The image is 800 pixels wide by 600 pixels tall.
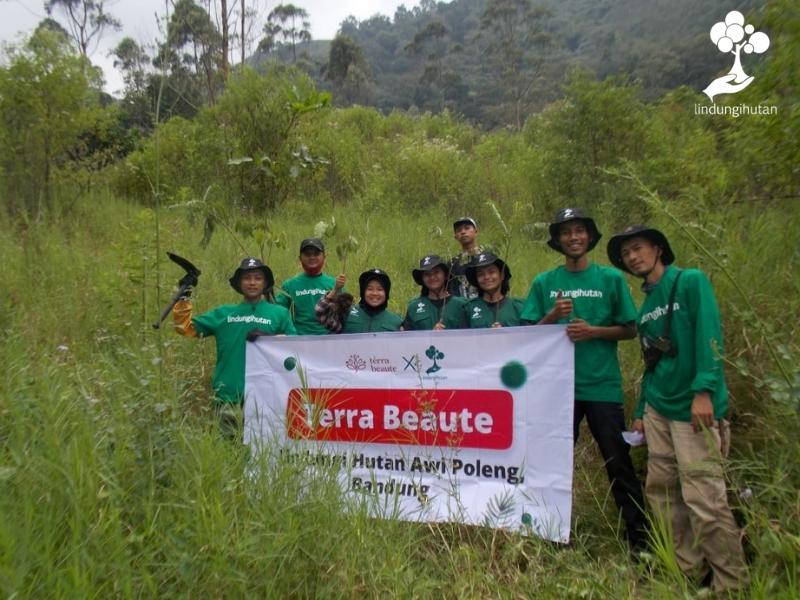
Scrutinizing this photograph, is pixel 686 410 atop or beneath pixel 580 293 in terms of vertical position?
beneath

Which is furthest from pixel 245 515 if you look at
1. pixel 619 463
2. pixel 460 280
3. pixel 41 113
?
pixel 41 113

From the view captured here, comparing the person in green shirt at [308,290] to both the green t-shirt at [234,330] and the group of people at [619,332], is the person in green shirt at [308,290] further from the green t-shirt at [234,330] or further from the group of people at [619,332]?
the green t-shirt at [234,330]

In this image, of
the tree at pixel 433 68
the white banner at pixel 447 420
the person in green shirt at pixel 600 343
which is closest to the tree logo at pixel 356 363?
the white banner at pixel 447 420

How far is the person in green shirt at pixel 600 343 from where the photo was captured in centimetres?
361

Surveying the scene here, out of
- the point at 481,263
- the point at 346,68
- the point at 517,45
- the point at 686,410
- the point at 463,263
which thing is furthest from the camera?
the point at 346,68

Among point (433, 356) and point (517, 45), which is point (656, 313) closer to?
point (433, 356)

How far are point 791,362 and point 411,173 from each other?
11175mm

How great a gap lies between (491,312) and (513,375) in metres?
0.74

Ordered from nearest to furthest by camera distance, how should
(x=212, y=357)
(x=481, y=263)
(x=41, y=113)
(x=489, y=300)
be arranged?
(x=481, y=263) → (x=489, y=300) → (x=212, y=357) → (x=41, y=113)

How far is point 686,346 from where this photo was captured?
3.20m

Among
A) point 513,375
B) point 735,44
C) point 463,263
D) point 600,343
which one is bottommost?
point 513,375

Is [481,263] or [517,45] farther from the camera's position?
[517,45]

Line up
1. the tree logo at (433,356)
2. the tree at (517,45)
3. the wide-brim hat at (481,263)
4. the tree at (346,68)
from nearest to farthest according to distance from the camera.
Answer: the tree logo at (433,356), the wide-brim hat at (481,263), the tree at (517,45), the tree at (346,68)

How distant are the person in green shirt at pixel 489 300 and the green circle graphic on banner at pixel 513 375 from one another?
0.54m
